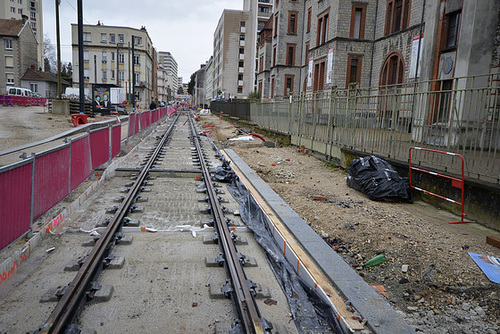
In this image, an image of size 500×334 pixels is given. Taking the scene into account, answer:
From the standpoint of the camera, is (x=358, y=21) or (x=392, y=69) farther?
(x=358, y=21)

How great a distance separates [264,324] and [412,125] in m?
6.39

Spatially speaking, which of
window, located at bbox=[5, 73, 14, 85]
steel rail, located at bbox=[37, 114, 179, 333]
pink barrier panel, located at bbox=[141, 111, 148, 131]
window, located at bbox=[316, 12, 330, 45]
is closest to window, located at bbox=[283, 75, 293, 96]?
window, located at bbox=[316, 12, 330, 45]

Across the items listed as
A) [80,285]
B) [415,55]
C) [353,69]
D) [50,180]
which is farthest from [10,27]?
[80,285]

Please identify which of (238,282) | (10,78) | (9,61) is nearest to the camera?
(238,282)

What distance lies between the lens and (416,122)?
320 inches

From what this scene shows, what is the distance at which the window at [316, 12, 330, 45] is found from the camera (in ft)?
99.5

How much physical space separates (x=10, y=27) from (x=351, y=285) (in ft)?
243

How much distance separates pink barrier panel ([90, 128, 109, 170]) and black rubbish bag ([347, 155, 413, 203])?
6.21 m

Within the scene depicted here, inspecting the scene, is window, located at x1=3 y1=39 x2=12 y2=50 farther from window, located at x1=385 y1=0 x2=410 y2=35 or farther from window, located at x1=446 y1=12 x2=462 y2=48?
window, located at x1=446 y1=12 x2=462 y2=48

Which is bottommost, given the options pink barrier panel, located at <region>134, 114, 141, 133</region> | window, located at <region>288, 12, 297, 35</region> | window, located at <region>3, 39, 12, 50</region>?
pink barrier panel, located at <region>134, 114, 141, 133</region>

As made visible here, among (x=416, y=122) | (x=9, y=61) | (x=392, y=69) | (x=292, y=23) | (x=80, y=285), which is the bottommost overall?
(x=80, y=285)

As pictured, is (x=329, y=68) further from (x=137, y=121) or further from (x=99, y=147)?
(x=99, y=147)

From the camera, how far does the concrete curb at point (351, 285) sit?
3273 millimetres

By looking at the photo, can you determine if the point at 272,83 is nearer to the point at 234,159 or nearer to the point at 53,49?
the point at 234,159
